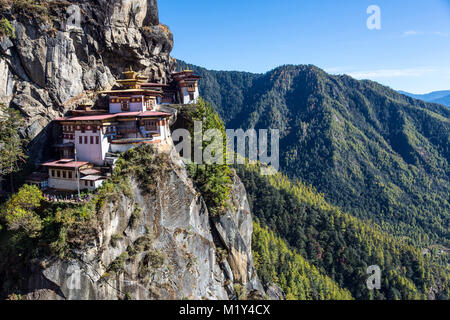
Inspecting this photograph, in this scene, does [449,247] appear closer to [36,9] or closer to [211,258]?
[211,258]

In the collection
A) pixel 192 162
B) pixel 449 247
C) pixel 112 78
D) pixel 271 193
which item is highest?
pixel 112 78

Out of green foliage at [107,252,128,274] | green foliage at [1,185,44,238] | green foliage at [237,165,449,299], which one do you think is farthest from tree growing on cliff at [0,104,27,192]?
green foliage at [237,165,449,299]

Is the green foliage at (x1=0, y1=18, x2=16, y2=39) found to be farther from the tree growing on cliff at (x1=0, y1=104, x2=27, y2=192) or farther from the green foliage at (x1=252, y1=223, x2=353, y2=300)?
the green foliage at (x1=252, y1=223, x2=353, y2=300)

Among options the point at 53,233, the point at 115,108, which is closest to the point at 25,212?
the point at 53,233

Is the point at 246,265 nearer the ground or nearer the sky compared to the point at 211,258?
nearer the ground

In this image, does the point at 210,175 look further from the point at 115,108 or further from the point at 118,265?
the point at 118,265

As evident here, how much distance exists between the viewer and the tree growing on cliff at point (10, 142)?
3938cm

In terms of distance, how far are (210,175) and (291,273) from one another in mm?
58571

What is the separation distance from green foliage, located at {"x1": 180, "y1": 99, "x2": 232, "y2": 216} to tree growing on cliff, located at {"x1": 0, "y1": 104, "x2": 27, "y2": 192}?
2479 cm

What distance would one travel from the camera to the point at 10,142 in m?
40.5

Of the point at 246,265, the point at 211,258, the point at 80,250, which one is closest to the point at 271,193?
the point at 246,265

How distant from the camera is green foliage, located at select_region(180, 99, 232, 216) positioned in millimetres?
49312
